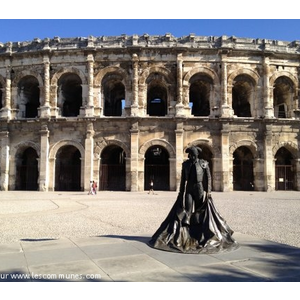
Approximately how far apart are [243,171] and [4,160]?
1680 cm

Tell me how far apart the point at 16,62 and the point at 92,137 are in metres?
7.85

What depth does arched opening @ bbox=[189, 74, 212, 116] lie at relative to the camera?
22.5 metres

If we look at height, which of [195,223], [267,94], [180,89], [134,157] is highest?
[180,89]

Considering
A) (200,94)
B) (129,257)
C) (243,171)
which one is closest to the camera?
(129,257)

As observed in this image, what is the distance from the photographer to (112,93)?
1016 inches

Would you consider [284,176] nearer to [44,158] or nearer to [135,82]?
[135,82]

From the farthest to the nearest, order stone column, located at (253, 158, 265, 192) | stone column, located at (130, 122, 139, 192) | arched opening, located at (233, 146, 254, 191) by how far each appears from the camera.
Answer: arched opening, located at (233, 146, 254, 191) → stone column, located at (253, 158, 265, 192) → stone column, located at (130, 122, 139, 192)

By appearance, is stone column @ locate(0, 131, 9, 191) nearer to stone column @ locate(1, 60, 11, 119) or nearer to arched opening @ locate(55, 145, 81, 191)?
stone column @ locate(1, 60, 11, 119)

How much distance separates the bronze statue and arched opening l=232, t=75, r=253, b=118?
1846 centimetres

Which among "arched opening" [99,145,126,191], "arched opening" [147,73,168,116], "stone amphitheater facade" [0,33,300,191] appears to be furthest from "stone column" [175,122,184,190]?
"arched opening" [99,145,126,191]

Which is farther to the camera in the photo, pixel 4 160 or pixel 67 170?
pixel 67 170

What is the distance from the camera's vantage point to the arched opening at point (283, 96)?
2309 cm

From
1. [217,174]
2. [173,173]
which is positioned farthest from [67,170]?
[217,174]

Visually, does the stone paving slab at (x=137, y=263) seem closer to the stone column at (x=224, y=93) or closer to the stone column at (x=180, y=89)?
the stone column at (x=180, y=89)
